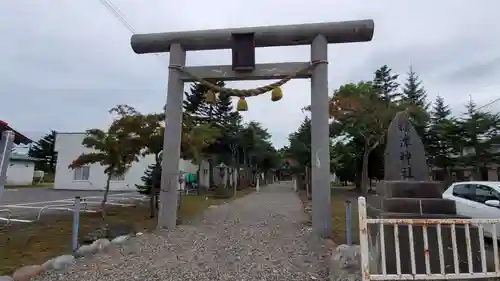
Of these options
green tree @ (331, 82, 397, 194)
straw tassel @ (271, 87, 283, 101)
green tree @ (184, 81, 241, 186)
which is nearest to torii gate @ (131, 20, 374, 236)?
straw tassel @ (271, 87, 283, 101)

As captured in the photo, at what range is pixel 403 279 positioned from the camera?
3.11 m

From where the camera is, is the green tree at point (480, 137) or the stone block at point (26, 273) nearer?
the stone block at point (26, 273)

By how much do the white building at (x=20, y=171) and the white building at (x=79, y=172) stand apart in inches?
434

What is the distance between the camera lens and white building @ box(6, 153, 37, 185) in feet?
103

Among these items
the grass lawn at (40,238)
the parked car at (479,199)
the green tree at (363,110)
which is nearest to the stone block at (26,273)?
the grass lawn at (40,238)

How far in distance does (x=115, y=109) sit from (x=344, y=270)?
794cm

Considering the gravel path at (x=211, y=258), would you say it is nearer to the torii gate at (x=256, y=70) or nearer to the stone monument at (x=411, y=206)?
the torii gate at (x=256, y=70)

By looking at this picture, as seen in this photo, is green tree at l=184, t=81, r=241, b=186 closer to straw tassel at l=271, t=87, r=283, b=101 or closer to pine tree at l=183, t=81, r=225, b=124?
pine tree at l=183, t=81, r=225, b=124

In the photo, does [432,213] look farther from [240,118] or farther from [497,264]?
[240,118]

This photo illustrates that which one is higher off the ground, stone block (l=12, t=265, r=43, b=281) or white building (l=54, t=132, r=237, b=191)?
white building (l=54, t=132, r=237, b=191)

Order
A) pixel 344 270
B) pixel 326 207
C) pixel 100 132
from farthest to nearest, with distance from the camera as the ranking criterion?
1. pixel 100 132
2. pixel 326 207
3. pixel 344 270

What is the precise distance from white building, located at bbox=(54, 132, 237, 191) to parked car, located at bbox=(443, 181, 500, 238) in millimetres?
18621

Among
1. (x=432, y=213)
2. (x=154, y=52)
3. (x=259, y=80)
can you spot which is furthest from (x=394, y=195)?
(x=154, y=52)

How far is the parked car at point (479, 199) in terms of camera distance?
257 inches
